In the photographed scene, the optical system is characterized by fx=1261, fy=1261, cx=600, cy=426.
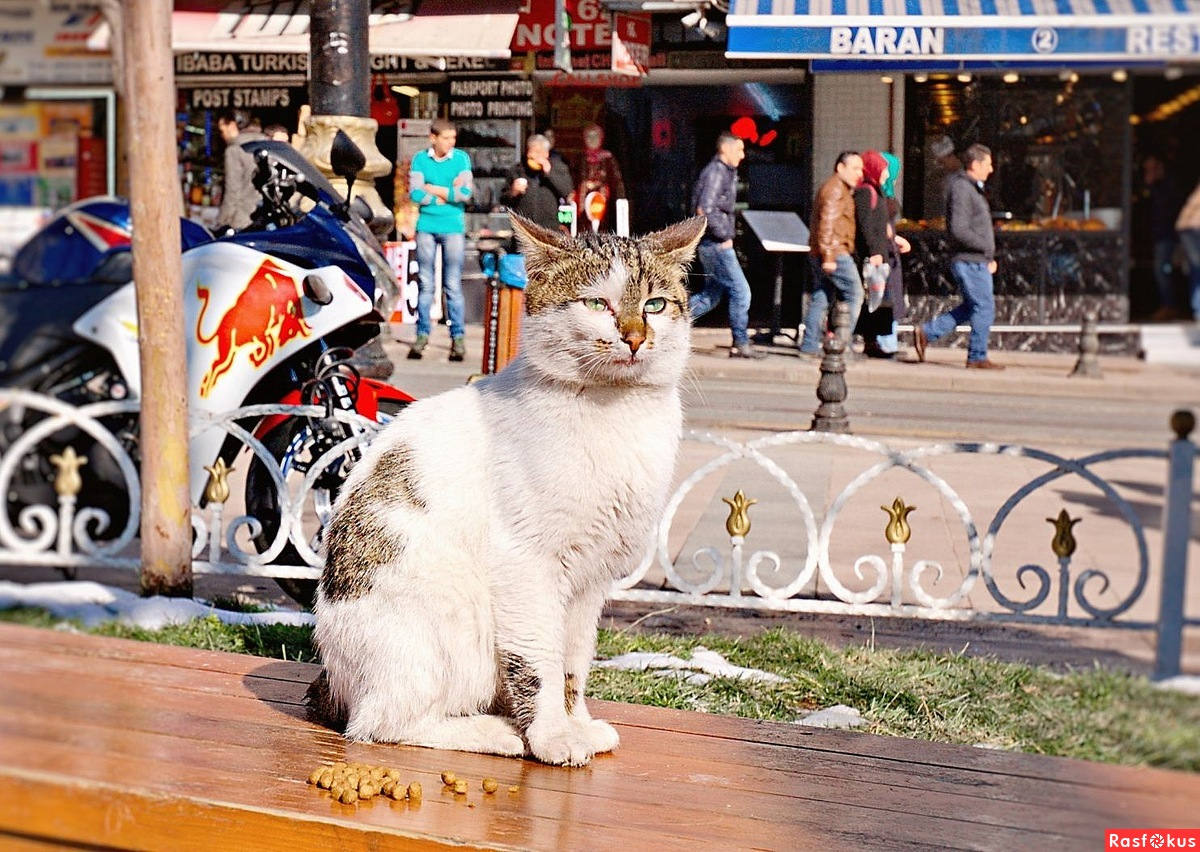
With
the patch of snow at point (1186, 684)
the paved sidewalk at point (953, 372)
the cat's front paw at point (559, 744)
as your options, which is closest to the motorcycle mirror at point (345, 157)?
the paved sidewalk at point (953, 372)

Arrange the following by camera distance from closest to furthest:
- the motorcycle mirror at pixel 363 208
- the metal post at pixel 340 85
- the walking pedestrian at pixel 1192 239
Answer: the walking pedestrian at pixel 1192 239 < the metal post at pixel 340 85 < the motorcycle mirror at pixel 363 208

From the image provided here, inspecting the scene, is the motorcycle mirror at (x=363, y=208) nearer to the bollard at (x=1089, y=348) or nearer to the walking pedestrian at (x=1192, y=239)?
the bollard at (x=1089, y=348)

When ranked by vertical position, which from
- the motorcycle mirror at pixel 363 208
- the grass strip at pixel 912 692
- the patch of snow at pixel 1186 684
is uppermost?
the motorcycle mirror at pixel 363 208

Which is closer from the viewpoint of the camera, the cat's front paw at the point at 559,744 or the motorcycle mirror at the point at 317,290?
the cat's front paw at the point at 559,744

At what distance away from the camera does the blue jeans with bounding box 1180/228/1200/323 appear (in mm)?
2154

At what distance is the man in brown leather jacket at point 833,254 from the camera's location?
2783 millimetres

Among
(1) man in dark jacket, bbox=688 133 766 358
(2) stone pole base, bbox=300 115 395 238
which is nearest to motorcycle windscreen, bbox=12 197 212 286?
(2) stone pole base, bbox=300 115 395 238

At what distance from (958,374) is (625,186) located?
0.86 metres

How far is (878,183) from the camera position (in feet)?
9.02

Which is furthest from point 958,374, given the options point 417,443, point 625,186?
point 417,443

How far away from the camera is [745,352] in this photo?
9.30 ft

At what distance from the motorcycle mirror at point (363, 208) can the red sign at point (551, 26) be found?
0.62m

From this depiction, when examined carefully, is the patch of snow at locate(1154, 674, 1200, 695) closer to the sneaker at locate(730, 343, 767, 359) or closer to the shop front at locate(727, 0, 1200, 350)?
the shop front at locate(727, 0, 1200, 350)

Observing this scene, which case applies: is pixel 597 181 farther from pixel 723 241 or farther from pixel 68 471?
pixel 68 471
